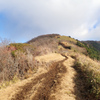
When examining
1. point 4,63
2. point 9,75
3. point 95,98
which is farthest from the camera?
point 4,63

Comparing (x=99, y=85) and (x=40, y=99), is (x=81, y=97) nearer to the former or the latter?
(x=99, y=85)

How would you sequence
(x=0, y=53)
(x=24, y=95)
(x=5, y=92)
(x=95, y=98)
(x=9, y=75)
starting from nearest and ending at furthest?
(x=95, y=98), (x=24, y=95), (x=5, y=92), (x=9, y=75), (x=0, y=53)

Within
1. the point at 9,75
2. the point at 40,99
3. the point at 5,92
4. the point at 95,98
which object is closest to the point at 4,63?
the point at 9,75

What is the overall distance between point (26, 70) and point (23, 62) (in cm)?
81

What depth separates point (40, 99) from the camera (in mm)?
3744

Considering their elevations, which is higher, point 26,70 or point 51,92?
point 26,70

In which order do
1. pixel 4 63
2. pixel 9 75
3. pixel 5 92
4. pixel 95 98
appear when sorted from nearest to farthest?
1. pixel 95 98
2. pixel 5 92
3. pixel 9 75
4. pixel 4 63

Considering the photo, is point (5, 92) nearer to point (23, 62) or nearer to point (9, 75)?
point (9, 75)

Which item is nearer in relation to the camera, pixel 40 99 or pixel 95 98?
pixel 95 98

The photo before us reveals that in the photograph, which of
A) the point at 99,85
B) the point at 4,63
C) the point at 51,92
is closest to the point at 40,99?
the point at 51,92

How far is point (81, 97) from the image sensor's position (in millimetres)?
3822

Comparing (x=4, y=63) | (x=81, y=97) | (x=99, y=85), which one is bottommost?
(x=81, y=97)

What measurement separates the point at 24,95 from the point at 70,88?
255 centimetres

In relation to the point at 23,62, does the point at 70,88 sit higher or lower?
lower
